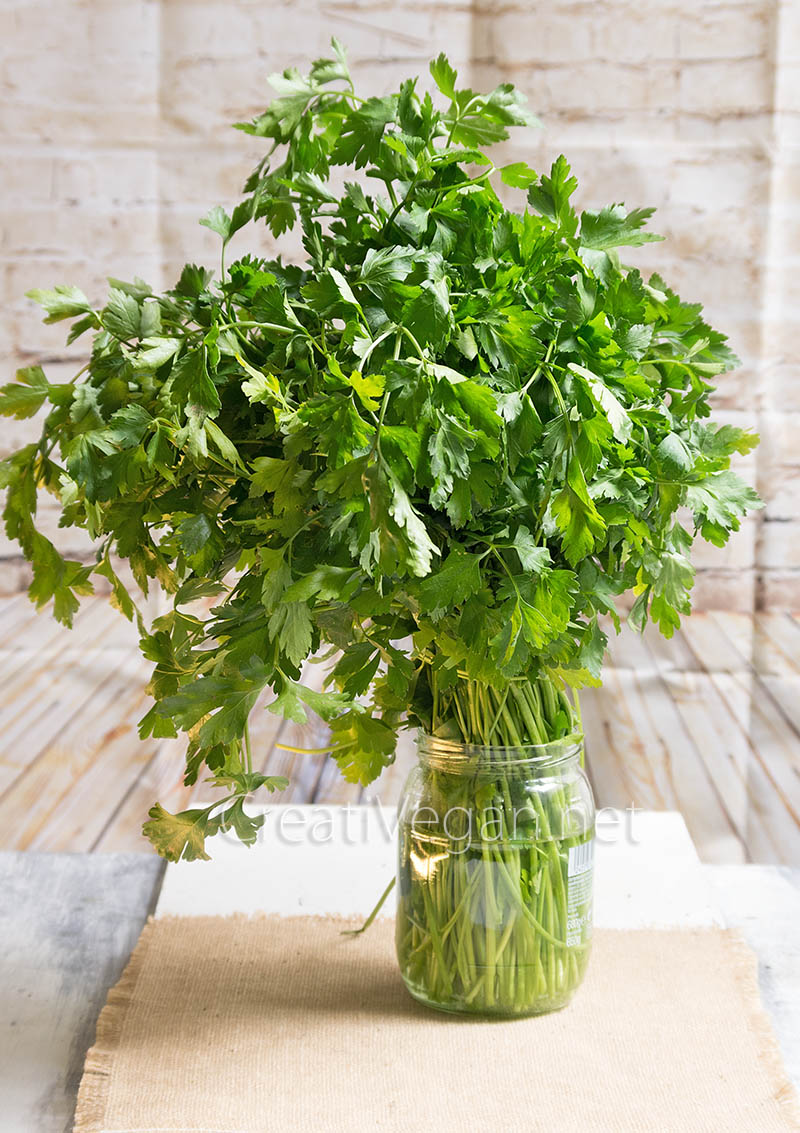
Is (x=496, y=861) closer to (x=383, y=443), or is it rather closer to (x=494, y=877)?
(x=494, y=877)

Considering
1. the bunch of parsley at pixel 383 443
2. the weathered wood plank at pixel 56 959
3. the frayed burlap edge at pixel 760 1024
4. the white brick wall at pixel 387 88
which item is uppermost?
the white brick wall at pixel 387 88

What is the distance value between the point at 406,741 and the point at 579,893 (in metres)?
1.16

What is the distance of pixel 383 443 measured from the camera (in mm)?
536

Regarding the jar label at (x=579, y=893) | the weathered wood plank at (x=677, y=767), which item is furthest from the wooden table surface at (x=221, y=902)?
the weathered wood plank at (x=677, y=767)

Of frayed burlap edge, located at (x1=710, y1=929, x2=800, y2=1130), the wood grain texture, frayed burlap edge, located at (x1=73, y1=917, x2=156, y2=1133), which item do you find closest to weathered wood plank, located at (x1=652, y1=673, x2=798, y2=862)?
the wood grain texture

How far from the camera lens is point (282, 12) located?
2.12 metres

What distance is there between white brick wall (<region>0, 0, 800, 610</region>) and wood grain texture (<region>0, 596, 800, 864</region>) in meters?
0.43

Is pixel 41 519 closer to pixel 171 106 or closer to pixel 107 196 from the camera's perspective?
pixel 107 196

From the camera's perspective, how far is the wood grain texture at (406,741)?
5.19 feet

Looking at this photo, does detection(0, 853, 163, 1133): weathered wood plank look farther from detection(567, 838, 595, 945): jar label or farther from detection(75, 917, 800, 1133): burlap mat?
detection(567, 838, 595, 945): jar label

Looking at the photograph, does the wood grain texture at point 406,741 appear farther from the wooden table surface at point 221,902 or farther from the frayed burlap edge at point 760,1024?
the frayed burlap edge at point 760,1024

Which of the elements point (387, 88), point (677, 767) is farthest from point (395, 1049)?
point (387, 88)

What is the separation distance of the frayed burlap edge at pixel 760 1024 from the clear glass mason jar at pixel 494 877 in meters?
0.12

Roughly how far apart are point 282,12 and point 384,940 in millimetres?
1813
